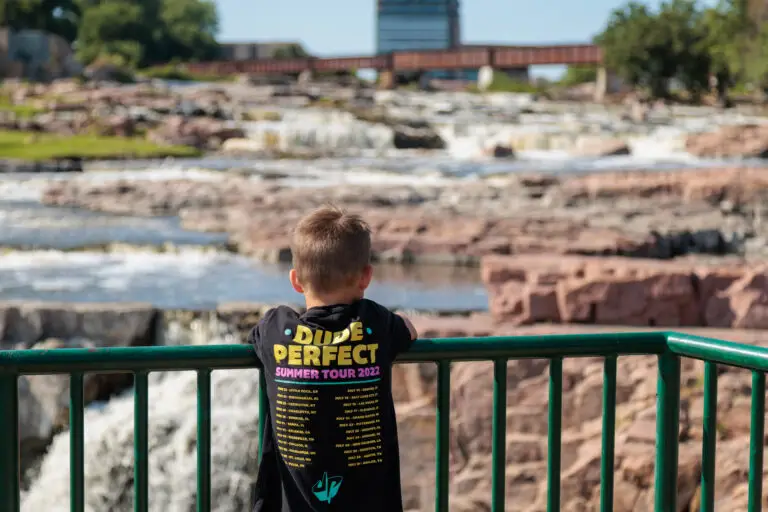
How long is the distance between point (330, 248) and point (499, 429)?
2.61 ft

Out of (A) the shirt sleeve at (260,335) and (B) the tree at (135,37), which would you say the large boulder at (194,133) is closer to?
(A) the shirt sleeve at (260,335)

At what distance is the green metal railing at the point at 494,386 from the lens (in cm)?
330

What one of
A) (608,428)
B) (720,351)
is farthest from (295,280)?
(720,351)

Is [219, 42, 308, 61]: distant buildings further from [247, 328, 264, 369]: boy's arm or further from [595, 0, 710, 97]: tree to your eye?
[247, 328, 264, 369]: boy's arm

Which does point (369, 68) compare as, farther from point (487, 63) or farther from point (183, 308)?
point (183, 308)

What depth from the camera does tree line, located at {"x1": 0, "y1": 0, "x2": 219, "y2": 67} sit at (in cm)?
9719

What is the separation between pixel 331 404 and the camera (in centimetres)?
317

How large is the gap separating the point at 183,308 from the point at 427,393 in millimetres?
4152

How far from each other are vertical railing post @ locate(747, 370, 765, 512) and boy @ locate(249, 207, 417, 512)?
1050mm

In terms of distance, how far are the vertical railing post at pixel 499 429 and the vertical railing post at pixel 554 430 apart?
0.13 metres

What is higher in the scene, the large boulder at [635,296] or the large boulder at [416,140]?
the large boulder at [416,140]

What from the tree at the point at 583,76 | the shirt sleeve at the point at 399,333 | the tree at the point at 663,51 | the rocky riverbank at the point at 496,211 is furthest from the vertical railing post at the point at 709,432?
the tree at the point at 583,76

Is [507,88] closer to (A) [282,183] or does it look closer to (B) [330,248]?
(A) [282,183]

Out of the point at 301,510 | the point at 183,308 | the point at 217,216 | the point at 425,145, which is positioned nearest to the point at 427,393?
the point at 183,308
